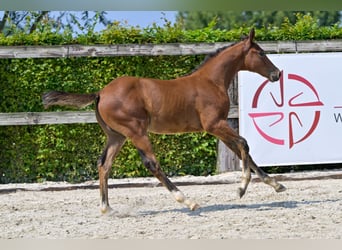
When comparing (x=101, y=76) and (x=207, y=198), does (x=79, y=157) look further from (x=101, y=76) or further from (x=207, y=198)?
(x=207, y=198)

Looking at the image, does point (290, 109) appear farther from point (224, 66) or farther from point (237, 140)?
point (237, 140)

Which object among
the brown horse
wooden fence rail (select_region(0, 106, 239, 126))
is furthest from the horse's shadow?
wooden fence rail (select_region(0, 106, 239, 126))

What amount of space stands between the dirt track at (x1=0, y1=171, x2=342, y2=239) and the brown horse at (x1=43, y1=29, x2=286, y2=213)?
0.31 meters

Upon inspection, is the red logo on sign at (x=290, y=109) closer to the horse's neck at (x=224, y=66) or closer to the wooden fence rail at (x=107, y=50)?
the wooden fence rail at (x=107, y=50)

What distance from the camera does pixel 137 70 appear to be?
7684 mm

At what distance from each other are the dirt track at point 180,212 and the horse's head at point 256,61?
1.40 meters

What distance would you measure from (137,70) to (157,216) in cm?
320

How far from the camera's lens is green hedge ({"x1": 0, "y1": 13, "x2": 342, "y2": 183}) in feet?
24.9

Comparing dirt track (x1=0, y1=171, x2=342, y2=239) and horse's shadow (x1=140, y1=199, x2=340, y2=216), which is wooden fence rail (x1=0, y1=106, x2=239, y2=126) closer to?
dirt track (x1=0, y1=171, x2=342, y2=239)

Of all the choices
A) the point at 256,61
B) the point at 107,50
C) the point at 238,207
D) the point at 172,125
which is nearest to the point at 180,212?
the point at 238,207

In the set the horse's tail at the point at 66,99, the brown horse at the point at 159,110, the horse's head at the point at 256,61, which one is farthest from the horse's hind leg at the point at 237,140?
the horse's tail at the point at 66,99

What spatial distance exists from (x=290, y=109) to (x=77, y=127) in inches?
123

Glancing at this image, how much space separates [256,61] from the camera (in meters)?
5.76

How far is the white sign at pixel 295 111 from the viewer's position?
300 inches
